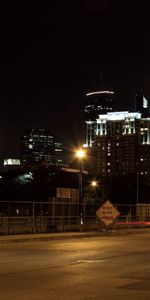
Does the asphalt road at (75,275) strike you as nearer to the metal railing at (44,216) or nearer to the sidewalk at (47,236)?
the sidewalk at (47,236)

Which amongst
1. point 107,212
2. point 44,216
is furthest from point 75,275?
point 107,212

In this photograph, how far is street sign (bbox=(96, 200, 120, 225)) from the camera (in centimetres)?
3819

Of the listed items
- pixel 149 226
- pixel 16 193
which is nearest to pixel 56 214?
pixel 149 226

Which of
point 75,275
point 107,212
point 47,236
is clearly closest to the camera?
point 75,275

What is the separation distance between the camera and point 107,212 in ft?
126

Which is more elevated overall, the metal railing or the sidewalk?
the metal railing

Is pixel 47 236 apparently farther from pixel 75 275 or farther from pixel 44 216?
pixel 75 275

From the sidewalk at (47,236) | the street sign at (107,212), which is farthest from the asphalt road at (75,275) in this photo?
the street sign at (107,212)

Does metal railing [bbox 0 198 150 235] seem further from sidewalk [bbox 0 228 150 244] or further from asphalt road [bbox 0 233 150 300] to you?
asphalt road [bbox 0 233 150 300]

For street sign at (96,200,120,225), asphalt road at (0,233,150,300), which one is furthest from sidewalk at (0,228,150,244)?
asphalt road at (0,233,150,300)

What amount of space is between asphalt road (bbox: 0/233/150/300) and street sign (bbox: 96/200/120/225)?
16.5 meters

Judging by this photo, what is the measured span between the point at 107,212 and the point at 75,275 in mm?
24095

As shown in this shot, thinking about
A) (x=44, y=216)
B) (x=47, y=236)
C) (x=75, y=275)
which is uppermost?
(x=44, y=216)

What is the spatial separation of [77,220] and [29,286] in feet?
97.3
